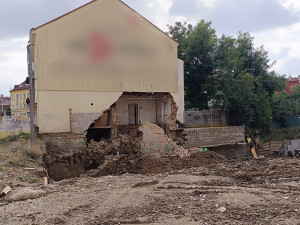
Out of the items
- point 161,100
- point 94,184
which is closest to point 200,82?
point 161,100

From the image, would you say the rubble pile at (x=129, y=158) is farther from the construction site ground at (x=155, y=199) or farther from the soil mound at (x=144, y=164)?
the construction site ground at (x=155, y=199)

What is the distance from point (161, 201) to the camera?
8.14 m

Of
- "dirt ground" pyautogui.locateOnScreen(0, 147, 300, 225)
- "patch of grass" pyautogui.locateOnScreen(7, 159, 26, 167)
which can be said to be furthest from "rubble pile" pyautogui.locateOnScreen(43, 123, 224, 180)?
"dirt ground" pyautogui.locateOnScreen(0, 147, 300, 225)

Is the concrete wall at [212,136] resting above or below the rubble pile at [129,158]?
above

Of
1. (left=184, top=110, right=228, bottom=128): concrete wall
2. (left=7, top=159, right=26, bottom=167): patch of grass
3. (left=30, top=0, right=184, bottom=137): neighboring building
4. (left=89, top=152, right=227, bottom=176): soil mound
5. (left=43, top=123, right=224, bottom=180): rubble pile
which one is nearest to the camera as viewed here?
(left=7, top=159, right=26, bottom=167): patch of grass

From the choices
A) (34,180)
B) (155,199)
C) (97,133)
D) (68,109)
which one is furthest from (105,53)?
(155,199)

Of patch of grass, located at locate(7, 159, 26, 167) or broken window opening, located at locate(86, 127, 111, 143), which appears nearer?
patch of grass, located at locate(7, 159, 26, 167)

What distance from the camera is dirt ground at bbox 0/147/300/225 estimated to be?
6.82 metres

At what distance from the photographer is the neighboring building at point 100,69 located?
63.4 feet

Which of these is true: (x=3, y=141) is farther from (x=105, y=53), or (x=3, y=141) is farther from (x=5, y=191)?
(x=5, y=191)

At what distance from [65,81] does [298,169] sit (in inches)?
528

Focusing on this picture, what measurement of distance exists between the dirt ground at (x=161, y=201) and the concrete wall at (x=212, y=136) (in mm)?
10494

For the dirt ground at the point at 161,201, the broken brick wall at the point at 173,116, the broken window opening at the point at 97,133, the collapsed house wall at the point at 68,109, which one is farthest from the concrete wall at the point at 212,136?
the dirt ground at the point at 161,201

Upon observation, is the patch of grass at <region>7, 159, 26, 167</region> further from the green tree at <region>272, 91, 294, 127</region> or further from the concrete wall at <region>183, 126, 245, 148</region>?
the green tree at <region>272, 91, 294, 127</region>
